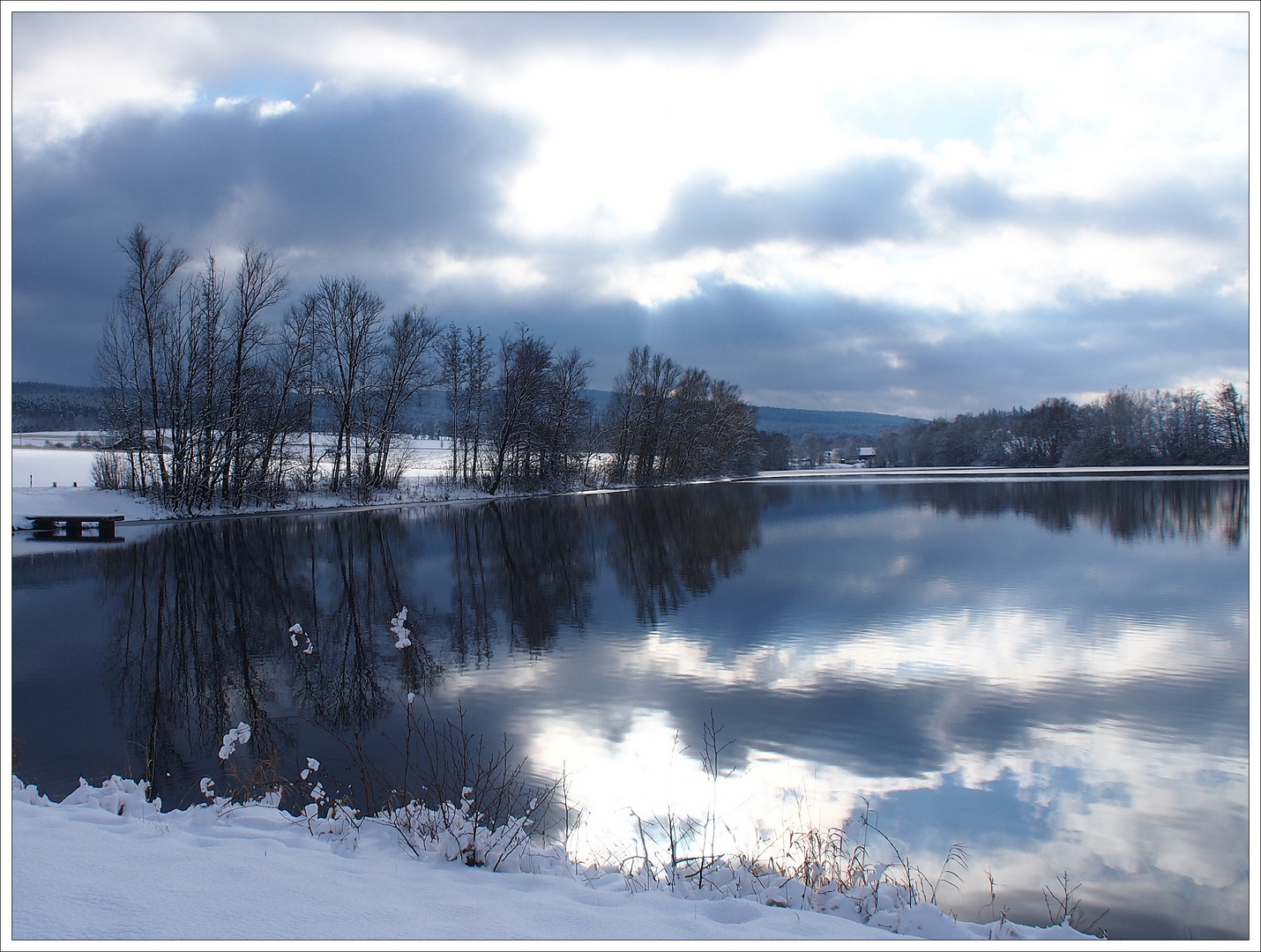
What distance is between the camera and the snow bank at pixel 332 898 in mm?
3137

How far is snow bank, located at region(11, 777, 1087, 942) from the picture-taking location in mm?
3137

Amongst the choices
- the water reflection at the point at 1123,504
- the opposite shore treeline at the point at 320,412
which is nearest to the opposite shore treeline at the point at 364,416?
the opposite shore treeline at the point at 320,412

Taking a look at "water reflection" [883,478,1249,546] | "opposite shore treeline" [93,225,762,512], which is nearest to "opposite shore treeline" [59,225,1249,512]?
"opposite shore treeline" [93,225,762,512]

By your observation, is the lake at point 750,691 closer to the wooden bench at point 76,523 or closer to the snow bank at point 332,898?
the snow bank at point 332,898

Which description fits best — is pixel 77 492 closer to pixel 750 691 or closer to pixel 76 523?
pixel 76 523

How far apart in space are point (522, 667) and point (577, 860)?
4443mm

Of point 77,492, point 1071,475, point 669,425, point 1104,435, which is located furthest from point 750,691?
point 1104,435

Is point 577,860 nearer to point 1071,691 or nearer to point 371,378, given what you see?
point 1071,691

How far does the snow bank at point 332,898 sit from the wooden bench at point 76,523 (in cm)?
2230

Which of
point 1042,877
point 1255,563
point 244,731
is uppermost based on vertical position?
point 1255,563

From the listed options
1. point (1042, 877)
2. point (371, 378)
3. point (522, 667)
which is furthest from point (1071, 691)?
point (371, 378)

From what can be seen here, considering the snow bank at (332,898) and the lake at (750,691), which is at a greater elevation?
the snow bank at (332,898)

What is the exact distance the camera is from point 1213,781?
561 centimetres

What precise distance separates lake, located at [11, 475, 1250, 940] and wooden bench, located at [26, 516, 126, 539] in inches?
262
